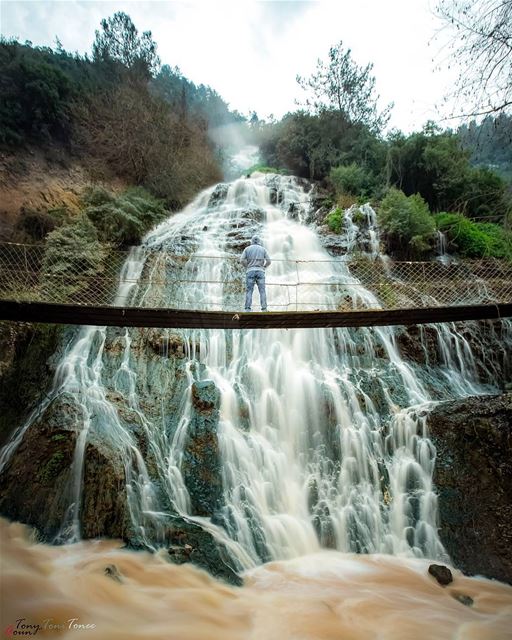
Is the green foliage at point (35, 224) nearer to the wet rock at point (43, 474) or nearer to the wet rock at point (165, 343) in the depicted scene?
the wet rock at point (165, 343)

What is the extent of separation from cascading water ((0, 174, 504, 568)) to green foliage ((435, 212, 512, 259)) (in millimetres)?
3908

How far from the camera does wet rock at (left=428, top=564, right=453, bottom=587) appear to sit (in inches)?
150

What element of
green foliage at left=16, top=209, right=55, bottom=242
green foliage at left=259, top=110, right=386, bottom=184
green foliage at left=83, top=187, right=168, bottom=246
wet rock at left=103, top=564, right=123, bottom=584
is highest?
green foliage at left=259, top=110, right=386, bottom=184

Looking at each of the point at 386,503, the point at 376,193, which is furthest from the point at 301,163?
the point at 386,503

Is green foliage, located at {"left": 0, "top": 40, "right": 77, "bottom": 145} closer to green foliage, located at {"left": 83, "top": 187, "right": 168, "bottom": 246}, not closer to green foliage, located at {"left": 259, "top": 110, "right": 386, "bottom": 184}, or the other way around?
green foliage, located at {"left": 83, "top": 187, "right": 168, "bottom": 246}

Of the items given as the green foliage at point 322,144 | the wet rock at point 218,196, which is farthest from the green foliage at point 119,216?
the green foliage at point 322,144

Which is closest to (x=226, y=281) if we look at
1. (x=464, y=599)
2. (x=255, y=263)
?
(x=255, y=263)

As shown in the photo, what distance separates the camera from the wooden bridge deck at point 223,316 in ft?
14.3

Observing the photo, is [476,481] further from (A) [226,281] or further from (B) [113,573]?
(A) [226,281]

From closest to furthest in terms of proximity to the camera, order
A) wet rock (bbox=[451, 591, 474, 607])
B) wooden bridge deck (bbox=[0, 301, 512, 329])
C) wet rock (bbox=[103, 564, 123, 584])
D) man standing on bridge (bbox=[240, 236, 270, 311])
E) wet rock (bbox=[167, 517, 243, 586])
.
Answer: wet rock (bbox=[103, 564, 123, 584]) < wet rock (bbox=[451, 591, 474, 607]) < wet rock (bbox=[167, 517, 243, 586]) < wooden bridge deck (bbox=[0, 301, 512, 329]) < man standing on bridge (bbox=[240, 236, 270, 311])

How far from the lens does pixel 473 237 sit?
10172 millimetres

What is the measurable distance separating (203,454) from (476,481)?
3425 mm

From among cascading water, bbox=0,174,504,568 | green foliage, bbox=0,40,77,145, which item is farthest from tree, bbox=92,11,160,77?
cascading water, bbox=0,174,504,568

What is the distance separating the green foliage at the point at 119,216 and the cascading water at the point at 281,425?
2181mm
